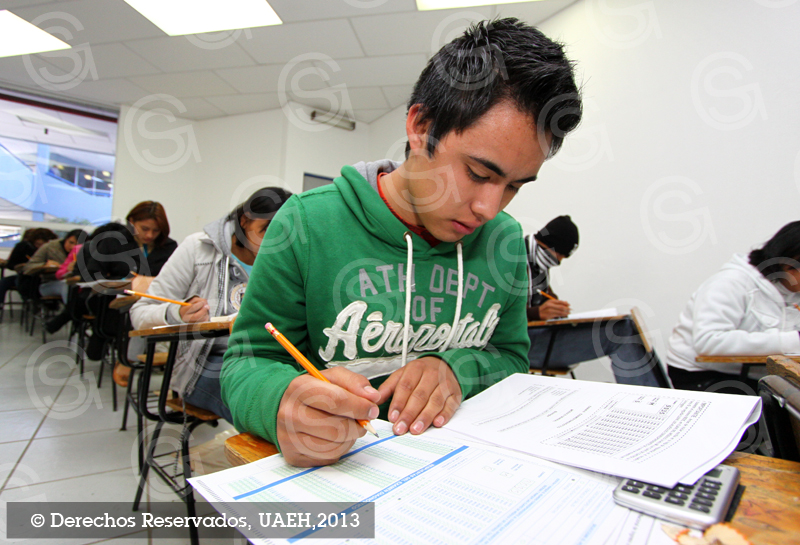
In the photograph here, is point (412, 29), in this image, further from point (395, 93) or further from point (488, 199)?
point (488, 199)

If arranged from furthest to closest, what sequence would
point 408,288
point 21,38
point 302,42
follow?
point 21,38 < point 302,42 < point 408,288

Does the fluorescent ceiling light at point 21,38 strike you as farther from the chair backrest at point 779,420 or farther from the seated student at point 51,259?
the chair backrest at point 779,420

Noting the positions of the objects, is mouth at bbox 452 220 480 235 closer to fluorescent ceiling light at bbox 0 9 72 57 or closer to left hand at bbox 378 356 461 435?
left hand at bbox 378 356 461 435

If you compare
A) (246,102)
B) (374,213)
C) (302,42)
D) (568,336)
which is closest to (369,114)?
(246,102)

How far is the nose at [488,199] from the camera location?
64 cm

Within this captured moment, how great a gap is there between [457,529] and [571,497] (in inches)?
4.3

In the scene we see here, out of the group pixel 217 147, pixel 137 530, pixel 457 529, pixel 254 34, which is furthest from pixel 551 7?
pixel 217 147

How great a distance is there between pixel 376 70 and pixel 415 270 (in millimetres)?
3835

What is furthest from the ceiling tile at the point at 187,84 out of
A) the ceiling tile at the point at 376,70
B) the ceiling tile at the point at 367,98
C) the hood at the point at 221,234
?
the hood at the point at 221,234

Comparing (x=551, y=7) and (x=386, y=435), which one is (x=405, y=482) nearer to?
(x=386, y=435)

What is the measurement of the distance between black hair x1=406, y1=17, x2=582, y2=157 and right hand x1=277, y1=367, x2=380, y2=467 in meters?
0.42

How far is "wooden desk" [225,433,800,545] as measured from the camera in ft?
0.92

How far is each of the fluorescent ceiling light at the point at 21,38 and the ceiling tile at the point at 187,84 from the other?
2.43 ft

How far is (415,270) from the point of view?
2.59 ft
